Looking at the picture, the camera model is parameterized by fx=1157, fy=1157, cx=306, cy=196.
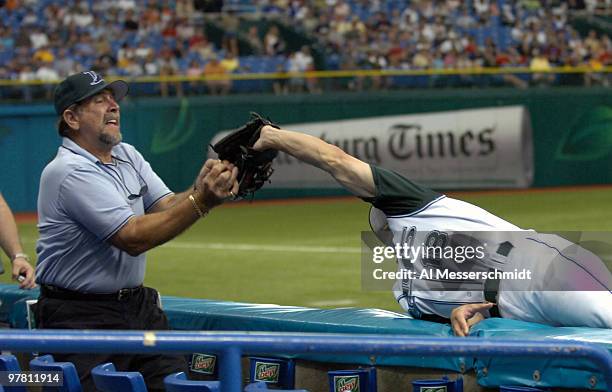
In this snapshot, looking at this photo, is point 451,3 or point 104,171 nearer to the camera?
point 104,171

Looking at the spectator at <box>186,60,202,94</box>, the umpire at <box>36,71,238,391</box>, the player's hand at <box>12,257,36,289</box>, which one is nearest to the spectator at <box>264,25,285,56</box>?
the spectator at <box>186,60,202,94</box>

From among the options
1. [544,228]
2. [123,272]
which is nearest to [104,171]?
[123,272]

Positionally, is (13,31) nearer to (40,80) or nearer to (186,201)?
(40,80)

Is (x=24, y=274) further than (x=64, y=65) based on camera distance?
No

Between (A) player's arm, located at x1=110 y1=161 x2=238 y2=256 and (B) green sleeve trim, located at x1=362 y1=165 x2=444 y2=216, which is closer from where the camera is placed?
(A) player's arm, located at x1=110 y1=161 x2=238 y2=256

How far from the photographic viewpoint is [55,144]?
761 inches

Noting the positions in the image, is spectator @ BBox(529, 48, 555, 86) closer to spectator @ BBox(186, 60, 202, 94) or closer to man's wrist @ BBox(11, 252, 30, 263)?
spectator @ BBox(186, 60, 202, 94)

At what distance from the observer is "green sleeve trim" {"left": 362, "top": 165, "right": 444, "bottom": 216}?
4.82 metres

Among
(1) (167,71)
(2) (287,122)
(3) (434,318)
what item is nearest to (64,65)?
(1) (167,71)

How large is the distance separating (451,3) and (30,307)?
23015 millimetres

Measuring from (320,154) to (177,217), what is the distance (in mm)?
674

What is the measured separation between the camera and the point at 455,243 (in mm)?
4801

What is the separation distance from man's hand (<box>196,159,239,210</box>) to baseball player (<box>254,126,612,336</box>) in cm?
23

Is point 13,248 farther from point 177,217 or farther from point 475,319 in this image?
point 475,319
